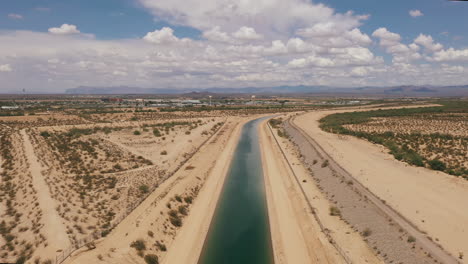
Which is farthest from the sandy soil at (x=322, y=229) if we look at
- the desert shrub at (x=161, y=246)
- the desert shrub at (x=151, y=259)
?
the desert shrub at (x=151, y=259)

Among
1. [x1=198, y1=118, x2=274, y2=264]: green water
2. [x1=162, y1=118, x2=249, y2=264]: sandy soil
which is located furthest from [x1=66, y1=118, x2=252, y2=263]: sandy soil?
[x1=198, y1=118, x2=274, y2=264]: green water

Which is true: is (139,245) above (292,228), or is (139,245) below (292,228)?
above

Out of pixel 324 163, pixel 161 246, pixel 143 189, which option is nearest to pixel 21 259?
pixel 161 246

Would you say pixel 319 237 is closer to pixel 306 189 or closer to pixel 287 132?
pixel 306 189

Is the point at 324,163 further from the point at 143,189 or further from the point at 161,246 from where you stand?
the point at 161,246

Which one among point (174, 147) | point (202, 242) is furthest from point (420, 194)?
point (174, 147)

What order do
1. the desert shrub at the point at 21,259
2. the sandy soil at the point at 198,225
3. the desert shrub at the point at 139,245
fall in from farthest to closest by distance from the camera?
the sandy soil at the point at 198,225, the desert shrub at the point at 139,245, the desert shrub at the point at 21,259

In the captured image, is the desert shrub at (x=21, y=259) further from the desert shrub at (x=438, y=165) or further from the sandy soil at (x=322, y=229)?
the desert shrub at (x=438, y=165)
